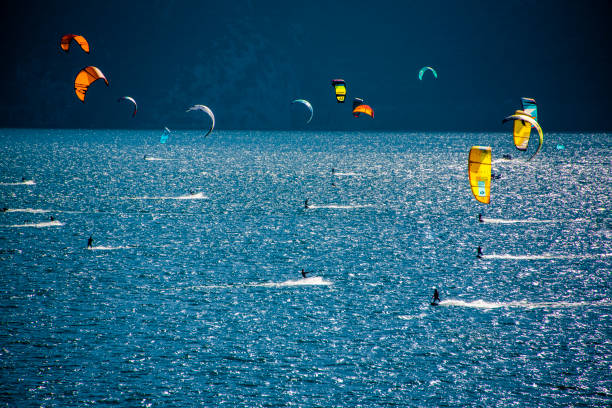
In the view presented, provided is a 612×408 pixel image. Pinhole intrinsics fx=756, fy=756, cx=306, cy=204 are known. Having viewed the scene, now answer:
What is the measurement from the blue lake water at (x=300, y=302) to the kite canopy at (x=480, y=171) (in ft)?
15.6

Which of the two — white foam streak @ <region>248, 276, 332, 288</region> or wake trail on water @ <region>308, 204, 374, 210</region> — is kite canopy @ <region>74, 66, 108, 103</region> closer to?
wake trail on water @ <region>308, 204, 374, 210</region>

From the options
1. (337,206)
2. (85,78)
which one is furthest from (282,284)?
(85,78)

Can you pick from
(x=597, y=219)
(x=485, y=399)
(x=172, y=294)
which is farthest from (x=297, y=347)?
(x=597, y=219)

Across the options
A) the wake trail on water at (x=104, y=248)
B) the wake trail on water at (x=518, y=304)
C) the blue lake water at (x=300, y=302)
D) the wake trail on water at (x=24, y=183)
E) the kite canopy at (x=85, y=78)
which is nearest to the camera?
the blue lake water at (x=300, y=302)

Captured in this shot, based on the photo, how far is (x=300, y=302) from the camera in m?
39.1

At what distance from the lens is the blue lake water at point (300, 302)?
Result: 27.2 m

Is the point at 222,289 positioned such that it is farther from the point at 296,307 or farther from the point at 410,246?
the point at 410,246

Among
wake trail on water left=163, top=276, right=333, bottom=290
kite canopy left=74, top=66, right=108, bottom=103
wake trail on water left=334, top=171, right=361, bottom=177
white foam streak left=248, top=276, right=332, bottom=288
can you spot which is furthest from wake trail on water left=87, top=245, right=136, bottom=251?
wake trail on water left=334, top=171, right=361, bottom=177

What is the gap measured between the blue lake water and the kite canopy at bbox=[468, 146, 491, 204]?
4.77 m

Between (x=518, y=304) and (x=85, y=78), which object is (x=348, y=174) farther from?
(x=518, y=304)

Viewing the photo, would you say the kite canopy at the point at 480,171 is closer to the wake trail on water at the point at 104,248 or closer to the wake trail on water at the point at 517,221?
the wake trail on water at the point at 517,221

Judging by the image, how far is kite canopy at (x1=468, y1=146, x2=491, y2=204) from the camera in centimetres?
4719

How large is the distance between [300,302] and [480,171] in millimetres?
16526

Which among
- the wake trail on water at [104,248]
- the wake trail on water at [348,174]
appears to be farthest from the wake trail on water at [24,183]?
the wake trail on water at [104,248]
